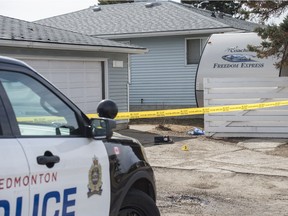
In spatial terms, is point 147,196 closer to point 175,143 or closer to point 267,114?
point 175,143

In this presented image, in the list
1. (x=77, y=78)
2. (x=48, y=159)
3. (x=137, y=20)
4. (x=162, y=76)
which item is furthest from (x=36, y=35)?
(x=48, y=159)

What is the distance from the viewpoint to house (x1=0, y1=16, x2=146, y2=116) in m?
13.5

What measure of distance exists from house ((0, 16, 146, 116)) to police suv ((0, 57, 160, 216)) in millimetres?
8869

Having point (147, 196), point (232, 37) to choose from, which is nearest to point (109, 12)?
point (232, 37)

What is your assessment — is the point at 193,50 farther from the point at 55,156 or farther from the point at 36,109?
the point at 55,156

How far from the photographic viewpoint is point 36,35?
560 inches

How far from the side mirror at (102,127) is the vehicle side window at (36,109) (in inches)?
6.4

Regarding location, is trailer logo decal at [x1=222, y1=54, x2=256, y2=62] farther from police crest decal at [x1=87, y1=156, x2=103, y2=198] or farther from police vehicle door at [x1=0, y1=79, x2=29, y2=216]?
police vehicle door at [x1=0, y1=79, x2=29, y2=216]

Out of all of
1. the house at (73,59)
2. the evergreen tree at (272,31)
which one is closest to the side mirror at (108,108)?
the house at (73,59)

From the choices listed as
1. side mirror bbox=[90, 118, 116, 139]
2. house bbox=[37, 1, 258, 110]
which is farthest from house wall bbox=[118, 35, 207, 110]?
side mirror bbox=[90, 118, 116, 139]

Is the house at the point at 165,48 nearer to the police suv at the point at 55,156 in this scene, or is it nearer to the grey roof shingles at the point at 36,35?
the grey roof shingles at the point at 36,35

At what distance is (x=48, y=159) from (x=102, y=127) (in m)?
0.74

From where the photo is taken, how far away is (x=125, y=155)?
4555 millimetres

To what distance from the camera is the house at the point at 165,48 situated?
22.0m
